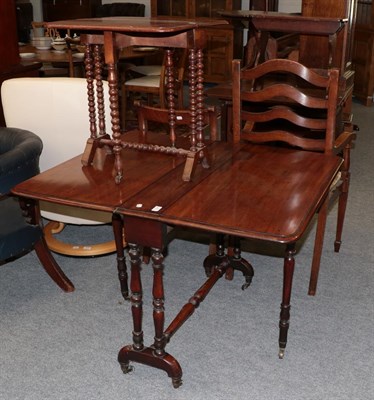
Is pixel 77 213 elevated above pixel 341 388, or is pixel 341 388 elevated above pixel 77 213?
pixel 77 213

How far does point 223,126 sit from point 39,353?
5.38 feet

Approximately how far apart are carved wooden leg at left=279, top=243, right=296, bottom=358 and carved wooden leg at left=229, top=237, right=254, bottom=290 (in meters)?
0.54

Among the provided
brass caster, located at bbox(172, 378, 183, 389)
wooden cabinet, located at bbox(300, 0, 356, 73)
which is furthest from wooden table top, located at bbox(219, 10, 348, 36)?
brass caster, located at bbox(172, 378, 183, 389)

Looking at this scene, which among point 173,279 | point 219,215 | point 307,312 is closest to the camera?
point 219,215

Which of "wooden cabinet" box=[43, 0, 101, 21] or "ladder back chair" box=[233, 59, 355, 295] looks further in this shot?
"wooden cabinet" box=[43, 0, 101, 21]

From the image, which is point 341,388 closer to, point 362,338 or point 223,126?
point 362,338

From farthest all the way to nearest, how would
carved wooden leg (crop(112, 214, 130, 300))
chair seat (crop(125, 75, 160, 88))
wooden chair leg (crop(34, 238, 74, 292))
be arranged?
1. chair seat (crop(125, 75, 160, 88))
2. wooden chair leg (crop(34, 238, 74, 292))
3. carved wooden leg (crop(112, 214, 130, 300))

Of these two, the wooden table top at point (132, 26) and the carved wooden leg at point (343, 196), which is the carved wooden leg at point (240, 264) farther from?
the wooden table top at point (132, 26)

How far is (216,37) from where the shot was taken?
6.94 meters

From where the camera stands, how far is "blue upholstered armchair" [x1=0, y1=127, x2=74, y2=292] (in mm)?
2332

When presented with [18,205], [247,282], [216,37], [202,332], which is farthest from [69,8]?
[202,332]

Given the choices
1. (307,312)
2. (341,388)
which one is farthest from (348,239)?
(341,388)

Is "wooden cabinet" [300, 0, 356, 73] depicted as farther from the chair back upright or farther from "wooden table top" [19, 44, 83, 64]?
"wooden table top" [19, 44, 83, 64]

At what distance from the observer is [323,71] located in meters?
3.31
